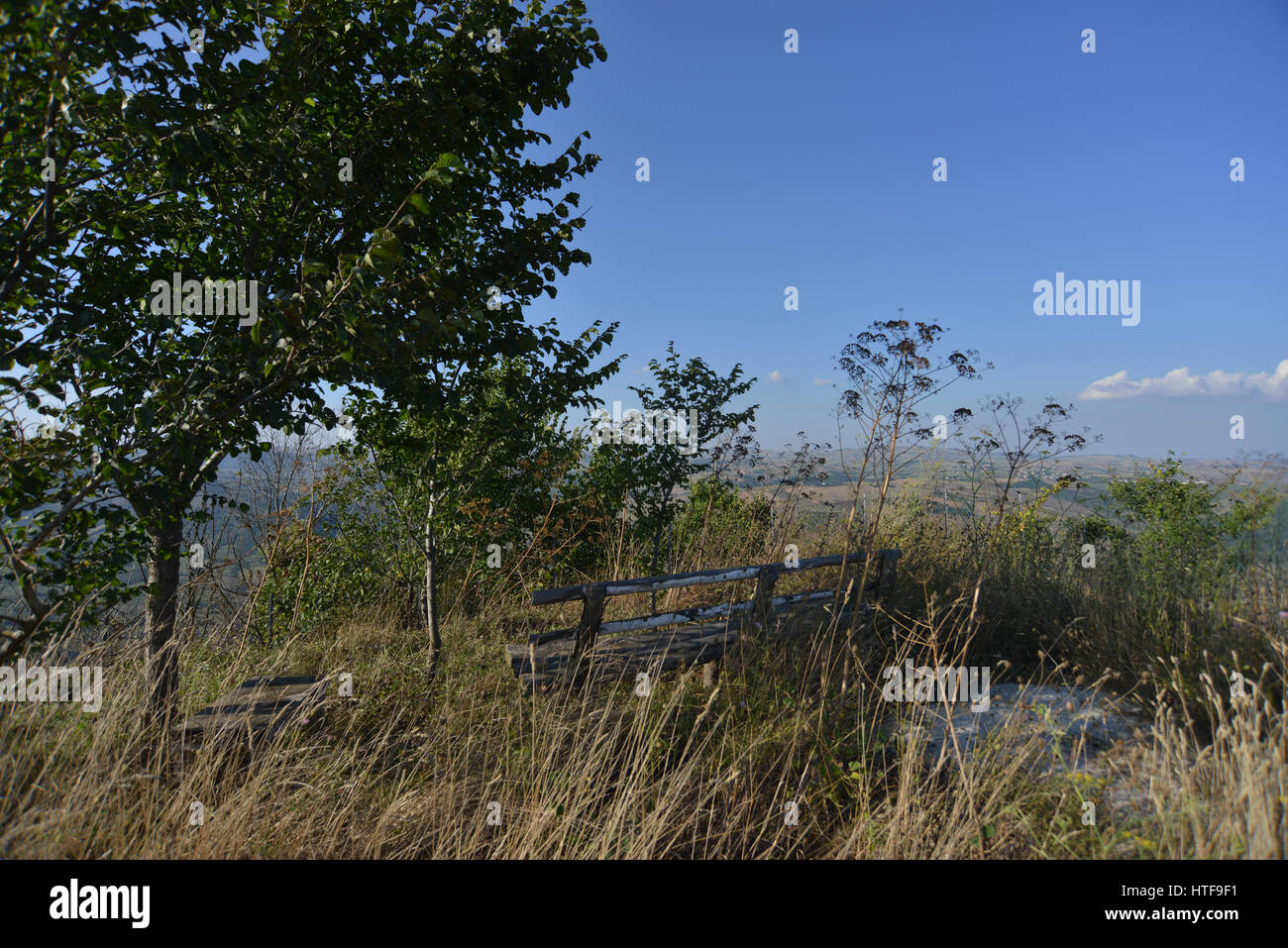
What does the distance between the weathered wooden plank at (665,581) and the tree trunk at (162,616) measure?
2004 mm

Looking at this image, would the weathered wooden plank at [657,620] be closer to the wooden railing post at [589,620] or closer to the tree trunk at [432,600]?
the wooden railing post at [589,620]

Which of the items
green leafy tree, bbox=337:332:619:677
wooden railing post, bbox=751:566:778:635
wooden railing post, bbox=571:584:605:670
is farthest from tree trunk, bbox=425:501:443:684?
wooden railing post, bbox=751:566:778:635

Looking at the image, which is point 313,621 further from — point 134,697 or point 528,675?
point 528,675

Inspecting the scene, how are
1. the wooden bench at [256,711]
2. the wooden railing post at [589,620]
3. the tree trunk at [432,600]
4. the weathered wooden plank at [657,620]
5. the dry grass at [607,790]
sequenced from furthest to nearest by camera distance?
the tree trunk at [432,600] → the weathered wooden plank at [657,620] → the wooden railing post at [589,620] → the wooden bench at [256,711] → the dry grass at [607,790]

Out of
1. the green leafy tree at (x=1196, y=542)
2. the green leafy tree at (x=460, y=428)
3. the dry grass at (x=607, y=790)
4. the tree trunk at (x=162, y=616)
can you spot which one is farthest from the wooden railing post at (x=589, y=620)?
the green leafy tree at (x=1196, y=542)

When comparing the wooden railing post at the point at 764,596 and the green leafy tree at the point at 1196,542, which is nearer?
the green leafy tree at the point at 1196,542

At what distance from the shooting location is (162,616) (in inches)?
124

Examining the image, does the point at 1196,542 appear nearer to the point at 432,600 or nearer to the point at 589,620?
the point at 589,620

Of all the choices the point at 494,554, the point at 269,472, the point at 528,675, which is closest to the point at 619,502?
the point at 494,554

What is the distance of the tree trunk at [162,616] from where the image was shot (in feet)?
9.80

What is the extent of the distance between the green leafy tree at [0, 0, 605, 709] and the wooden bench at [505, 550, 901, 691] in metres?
1.83

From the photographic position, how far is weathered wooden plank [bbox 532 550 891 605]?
11.9 feet

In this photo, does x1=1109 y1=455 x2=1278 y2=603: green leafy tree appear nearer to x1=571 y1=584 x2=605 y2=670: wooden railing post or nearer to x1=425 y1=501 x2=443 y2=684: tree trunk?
x1=571 y1=584 x2=605 y2=670: wooden railing post

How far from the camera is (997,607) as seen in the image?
4867 millimetres
